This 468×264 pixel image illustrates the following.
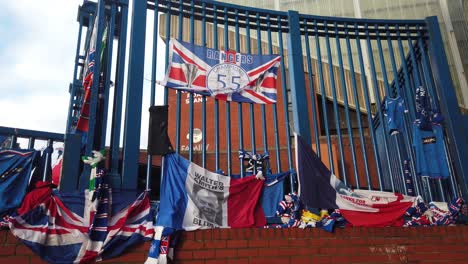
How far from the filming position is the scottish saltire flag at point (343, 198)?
5137 millimetres

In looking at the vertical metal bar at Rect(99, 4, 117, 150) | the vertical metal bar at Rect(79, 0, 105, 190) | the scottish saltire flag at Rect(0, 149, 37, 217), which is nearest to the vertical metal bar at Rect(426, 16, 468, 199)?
the vertical metal bar at Rect(99, 4, 117, 150)

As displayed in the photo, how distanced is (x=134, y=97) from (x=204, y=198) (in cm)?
161

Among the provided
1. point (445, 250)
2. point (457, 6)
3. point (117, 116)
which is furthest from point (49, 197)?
point (457, 6)

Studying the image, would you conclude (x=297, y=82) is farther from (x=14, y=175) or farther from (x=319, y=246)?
(x=14, y=175)

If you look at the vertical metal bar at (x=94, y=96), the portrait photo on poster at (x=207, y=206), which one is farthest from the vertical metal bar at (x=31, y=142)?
the portrait photo on poster at (x=207, y=206)

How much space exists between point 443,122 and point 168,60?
4.40 m

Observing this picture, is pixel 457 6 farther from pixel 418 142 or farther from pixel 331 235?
pixel 331 235

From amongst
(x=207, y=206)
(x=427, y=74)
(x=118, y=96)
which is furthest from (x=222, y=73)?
(x=427, y=74)

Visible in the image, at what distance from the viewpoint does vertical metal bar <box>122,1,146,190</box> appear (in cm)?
486

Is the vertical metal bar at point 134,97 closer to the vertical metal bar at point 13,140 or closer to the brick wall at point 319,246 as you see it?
the brick wall at point 319,246

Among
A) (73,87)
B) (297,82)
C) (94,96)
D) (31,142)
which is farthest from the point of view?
(73,87)

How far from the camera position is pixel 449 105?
20.4 feet

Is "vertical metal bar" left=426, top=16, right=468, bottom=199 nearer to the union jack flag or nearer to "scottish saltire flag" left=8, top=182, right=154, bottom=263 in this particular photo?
the union jack flag

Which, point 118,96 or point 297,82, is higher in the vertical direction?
point 297,82
